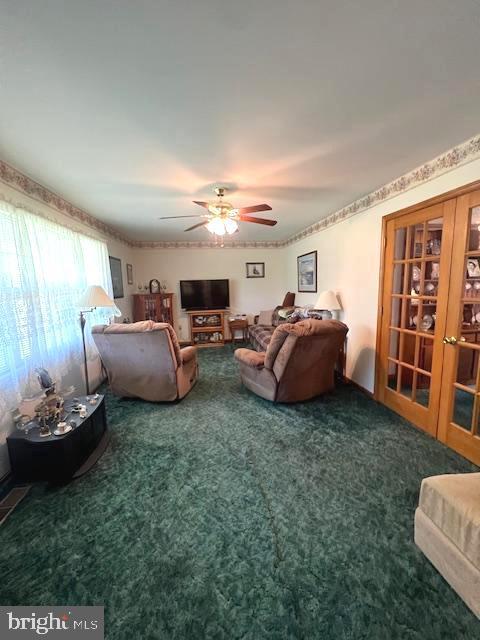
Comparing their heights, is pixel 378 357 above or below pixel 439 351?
below

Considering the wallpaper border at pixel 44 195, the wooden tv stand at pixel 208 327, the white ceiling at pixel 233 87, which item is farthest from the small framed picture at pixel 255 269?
the white ceiling at pixel 233 87

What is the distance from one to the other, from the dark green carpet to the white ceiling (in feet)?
7.97

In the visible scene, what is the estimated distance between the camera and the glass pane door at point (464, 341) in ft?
6.52

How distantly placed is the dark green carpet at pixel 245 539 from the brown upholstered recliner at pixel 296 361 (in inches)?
21.5

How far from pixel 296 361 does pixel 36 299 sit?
2.54 metres

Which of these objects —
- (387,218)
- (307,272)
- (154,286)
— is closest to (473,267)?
(387,218)

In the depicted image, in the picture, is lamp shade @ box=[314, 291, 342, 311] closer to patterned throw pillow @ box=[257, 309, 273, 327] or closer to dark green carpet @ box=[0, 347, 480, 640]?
dark green carpet @ box=[0, 347, 480, 640]

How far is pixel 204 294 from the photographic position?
237 inches

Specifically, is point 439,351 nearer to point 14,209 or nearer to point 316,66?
point 316,66


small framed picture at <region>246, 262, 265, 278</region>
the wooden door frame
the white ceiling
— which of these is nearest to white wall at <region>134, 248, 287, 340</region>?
small framed picture at <region>246, 262, 265, 278</region>

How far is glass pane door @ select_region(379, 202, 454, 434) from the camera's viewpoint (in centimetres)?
223

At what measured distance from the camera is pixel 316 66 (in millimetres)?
Result: 1231

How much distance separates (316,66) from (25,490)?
3140mm

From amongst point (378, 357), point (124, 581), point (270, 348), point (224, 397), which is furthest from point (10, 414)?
point (378, 357)
